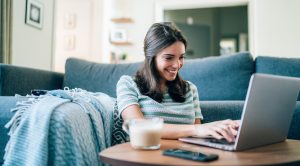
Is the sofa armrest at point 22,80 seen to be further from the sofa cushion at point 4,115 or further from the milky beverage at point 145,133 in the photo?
the milky beverage at point 145,133

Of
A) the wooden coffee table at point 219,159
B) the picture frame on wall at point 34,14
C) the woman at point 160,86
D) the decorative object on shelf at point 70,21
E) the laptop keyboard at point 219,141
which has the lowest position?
the wooden coffee table at point 219,159

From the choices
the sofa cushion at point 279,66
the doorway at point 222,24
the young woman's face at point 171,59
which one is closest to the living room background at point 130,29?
the doorway at point 222,24

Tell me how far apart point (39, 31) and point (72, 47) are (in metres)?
1.35

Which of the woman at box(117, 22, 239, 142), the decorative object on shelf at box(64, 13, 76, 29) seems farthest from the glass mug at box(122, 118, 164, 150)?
the decorative object on shelf at box(64, 13, 76, 29)

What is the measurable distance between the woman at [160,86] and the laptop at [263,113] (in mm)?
279

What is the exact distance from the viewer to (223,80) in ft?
6.41

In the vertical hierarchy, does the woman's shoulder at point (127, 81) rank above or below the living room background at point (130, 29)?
below

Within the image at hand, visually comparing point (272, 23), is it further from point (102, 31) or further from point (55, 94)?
point (55, 94)

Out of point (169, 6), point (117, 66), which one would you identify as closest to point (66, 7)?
point (169, 6)

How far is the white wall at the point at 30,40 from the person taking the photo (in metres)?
2.79

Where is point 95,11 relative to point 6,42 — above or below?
above

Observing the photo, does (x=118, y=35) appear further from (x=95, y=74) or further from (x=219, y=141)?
(x=219, y=141)

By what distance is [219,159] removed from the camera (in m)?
0.80

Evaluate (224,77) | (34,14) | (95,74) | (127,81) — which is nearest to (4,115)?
(127,81)
